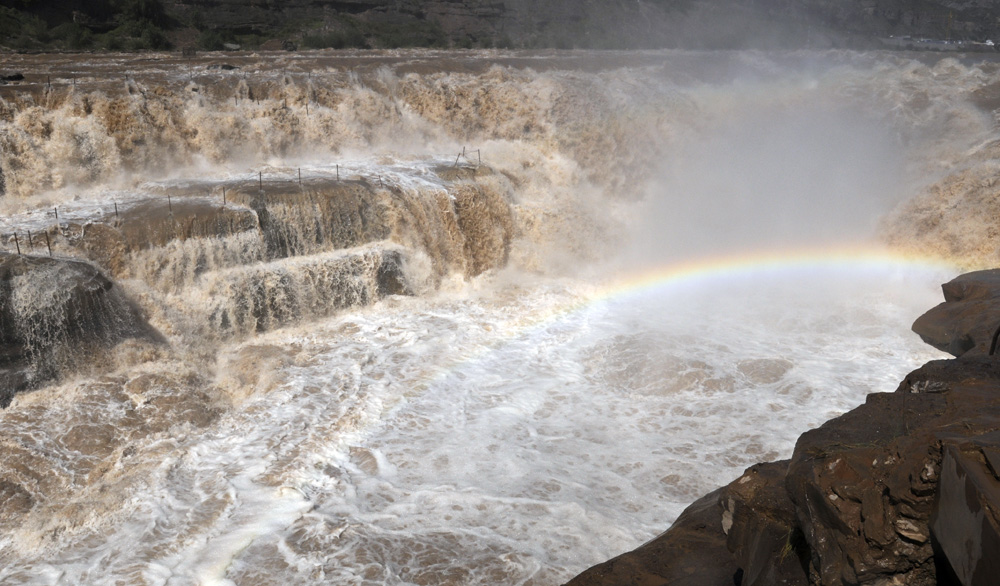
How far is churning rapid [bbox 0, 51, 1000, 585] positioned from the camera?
6.80 m

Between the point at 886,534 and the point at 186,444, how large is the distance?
6.85m

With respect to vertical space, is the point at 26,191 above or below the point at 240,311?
above

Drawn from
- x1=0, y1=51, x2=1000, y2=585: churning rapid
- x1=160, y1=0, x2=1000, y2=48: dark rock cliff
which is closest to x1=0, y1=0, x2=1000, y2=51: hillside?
x1=160, y1=0, x2=1000, y2=48: dark rock cliff

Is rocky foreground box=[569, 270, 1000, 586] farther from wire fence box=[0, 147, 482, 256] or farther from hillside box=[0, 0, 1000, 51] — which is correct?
hillside box=[0, 0, 1000, 51]

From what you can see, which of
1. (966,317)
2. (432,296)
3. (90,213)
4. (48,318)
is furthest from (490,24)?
(966,317)

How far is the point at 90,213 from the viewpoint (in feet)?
35.1

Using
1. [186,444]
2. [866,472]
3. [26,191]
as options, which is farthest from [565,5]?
[866,472]

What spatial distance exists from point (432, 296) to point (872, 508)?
9.72 meters

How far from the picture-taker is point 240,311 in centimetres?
1061

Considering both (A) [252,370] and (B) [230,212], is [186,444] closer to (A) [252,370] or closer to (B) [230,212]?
(A) [252,370]

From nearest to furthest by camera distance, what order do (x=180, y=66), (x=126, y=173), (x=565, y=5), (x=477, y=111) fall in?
(x=126, y=173) → (x=477, y=111) → (x=180, y=66) → (x=565, y=5)

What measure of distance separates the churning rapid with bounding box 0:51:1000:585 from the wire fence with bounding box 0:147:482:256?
68 millimetres

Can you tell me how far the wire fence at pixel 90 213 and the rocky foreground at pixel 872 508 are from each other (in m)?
8.47

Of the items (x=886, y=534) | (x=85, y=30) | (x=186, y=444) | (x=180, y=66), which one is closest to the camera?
(x=886, y=534)
